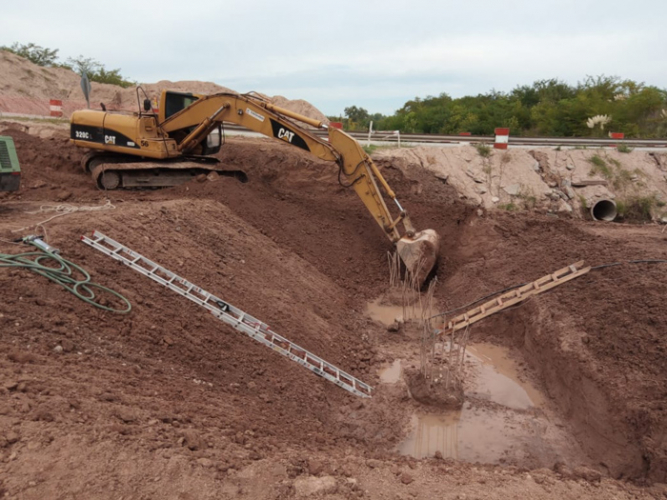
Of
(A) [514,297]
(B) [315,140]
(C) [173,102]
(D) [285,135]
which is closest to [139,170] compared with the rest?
(C) [173,102]

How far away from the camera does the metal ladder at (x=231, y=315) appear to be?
253 inches

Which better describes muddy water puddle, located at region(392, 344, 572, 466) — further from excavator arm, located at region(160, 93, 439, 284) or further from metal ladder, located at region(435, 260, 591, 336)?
excavator arm, located at region(160, 93, 439, 284)

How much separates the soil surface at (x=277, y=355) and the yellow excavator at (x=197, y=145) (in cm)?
71

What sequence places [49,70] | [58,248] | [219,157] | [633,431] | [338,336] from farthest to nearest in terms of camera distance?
[49,70] < [219,157] < [338,336] < [58,248] < [633,431]

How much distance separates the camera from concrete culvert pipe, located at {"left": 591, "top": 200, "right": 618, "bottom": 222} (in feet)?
43.0

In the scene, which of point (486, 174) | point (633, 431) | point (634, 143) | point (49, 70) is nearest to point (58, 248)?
point (633, 431)

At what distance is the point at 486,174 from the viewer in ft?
43.5

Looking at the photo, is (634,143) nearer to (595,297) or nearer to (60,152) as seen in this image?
(595,297)

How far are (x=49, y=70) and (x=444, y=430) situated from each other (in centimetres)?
2707

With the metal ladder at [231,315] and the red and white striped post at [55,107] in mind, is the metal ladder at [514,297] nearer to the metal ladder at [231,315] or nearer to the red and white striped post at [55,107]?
the metal ladder at [231,315]

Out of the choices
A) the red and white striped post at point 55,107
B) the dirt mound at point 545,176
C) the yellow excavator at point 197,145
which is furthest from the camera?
the red and white striped post at point 55,107

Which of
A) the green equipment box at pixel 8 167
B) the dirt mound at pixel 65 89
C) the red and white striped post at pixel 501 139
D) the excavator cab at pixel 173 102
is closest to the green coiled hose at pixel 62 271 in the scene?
the green equipment box at pixel 8 167

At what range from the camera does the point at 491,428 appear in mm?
6215

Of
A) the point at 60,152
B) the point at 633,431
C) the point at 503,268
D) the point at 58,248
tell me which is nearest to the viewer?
the point at 633,431
